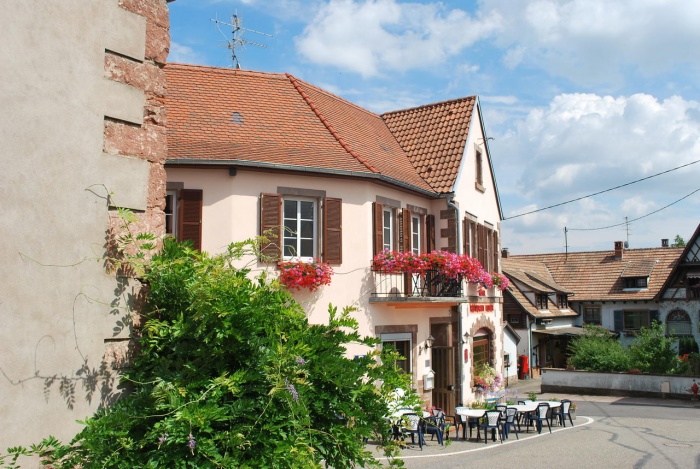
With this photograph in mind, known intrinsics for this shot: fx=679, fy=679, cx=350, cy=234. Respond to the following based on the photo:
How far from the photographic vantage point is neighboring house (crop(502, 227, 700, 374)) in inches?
1543

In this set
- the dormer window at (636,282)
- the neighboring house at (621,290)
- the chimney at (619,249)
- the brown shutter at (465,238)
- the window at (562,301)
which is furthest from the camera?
the chimney at (619,249)

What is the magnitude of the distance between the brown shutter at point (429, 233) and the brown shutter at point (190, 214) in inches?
249

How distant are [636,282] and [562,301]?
4711 mm

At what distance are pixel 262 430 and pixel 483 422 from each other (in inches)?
497

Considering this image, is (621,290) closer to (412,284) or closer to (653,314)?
(653,314)

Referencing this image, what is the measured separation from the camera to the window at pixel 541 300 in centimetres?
4069

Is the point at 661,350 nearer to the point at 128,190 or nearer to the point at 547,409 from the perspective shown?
the point at 547,409

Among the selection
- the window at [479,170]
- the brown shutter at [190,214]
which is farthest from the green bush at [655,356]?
the brown shutter at [190,214]

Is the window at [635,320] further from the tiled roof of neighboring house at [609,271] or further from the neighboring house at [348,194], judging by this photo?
the neighboring house at [348,194]

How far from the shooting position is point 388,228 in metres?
15.9

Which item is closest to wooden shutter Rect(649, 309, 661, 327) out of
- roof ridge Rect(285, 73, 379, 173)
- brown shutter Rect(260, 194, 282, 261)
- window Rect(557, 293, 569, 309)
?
window Rect(557, 293, 569, 309)

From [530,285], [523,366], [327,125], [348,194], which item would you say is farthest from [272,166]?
[530,285]

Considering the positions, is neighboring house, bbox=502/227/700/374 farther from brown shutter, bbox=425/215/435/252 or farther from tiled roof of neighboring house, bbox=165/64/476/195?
brown shutter, bbox=425/215/435/252

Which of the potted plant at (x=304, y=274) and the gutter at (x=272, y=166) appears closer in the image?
the gutter at (x=272, y=166)
